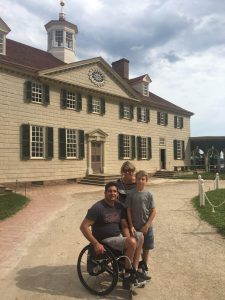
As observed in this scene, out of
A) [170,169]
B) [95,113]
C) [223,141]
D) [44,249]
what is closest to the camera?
[44,249]

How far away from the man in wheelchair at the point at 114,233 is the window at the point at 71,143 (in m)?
15.3

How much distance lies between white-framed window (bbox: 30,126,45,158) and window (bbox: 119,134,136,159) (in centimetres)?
711

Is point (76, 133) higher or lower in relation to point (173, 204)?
higher

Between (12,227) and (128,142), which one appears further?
(128,142)

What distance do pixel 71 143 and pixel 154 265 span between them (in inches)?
619

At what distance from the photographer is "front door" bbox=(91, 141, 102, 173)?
2198 centimetres

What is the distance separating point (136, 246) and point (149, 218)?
0.53m

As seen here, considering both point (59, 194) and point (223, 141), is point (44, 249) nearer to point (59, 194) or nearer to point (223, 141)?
point (59, 194)

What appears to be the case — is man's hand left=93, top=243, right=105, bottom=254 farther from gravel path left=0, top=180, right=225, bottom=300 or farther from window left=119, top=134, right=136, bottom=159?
window left=119, top=134, right=136, bottom=159

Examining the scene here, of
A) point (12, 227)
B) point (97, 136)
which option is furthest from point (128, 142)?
point (12, 227)

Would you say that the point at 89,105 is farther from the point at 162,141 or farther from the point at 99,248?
the point at 99,248

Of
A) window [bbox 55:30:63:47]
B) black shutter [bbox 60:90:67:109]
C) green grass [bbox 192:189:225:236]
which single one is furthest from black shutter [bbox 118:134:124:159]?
green grass [bbox 192:189:225:236]

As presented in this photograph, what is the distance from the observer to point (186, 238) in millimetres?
6980

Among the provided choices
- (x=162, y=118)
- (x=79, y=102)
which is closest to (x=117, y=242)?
(x=79, y=102)
